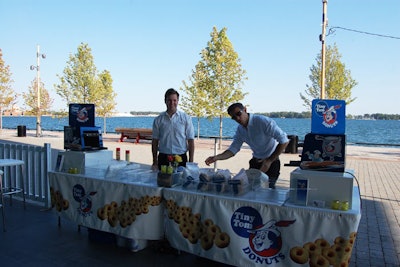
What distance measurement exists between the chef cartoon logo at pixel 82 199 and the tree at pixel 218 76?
14327 mm

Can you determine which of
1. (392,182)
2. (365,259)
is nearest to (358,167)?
(392,182)

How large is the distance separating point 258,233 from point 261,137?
1203 mm

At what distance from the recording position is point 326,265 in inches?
110

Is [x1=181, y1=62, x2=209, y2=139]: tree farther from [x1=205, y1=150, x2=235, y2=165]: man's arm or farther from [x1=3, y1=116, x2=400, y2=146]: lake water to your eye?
[x1=205, y1=150, x2=235, y2=165]: man's arm

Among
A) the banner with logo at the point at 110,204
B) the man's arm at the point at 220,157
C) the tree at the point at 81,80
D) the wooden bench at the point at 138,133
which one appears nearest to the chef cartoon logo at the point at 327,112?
the man's arm at the point at 220,157

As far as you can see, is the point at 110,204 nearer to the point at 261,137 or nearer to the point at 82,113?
the point at 82,113

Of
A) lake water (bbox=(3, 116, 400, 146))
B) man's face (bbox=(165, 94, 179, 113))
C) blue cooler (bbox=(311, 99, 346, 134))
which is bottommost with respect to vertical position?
lake water (bbox=(3, 116, 400, 146))

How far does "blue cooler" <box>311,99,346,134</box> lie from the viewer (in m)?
2.85

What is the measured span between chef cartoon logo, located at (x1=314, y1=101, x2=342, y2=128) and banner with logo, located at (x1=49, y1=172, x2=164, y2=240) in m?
1.72

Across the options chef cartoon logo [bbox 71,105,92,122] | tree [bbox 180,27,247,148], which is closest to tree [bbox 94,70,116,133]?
tree [bbox 180,27,247,148]

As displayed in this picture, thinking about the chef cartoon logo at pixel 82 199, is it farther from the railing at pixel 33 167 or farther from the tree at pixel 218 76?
the tree at pixel 218 76

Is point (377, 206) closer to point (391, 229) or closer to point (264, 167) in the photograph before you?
point (391, 229)

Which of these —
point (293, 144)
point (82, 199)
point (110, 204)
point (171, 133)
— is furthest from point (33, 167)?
point (293, 144)

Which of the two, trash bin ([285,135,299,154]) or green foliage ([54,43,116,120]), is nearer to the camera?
trash bin ([285,135,299,154])
